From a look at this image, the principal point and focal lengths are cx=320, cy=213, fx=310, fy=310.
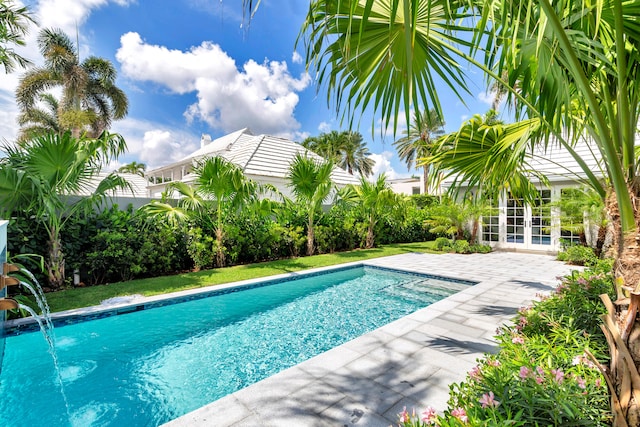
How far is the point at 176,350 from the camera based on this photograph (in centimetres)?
507

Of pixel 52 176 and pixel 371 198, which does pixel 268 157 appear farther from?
pixel 52 176

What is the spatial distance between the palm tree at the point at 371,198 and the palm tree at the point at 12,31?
11396 mm

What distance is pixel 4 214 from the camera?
6551mm

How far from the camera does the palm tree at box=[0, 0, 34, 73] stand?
712 cm

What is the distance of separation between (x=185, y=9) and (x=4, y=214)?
6908 mm

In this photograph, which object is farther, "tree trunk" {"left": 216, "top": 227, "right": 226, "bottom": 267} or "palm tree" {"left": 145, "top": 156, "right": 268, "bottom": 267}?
"tree trunk" {"left": 216, "top": 227, "right": 226, "bottom": 267}

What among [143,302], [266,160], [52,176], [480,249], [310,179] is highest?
[266,160]

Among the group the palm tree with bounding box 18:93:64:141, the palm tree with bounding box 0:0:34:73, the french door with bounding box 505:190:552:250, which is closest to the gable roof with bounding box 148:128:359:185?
the palm tree with bounding box 0:0:34:73

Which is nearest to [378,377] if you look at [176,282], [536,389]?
[536,389]

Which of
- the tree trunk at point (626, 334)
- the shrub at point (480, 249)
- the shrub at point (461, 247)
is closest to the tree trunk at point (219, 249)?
the tree trunk at point (626, 334)

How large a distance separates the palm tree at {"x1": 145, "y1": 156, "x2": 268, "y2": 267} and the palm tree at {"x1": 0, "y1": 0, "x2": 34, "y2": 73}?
4.65 meters

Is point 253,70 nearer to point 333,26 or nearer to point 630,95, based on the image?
point 333,26

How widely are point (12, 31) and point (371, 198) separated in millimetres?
12324

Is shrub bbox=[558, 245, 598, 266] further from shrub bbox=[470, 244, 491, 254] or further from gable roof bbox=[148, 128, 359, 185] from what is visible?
gable roof bbox=[148, 128, 359, 185]
